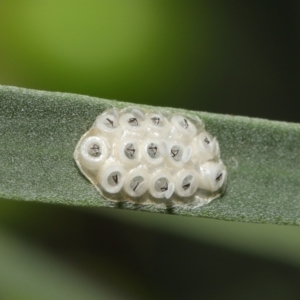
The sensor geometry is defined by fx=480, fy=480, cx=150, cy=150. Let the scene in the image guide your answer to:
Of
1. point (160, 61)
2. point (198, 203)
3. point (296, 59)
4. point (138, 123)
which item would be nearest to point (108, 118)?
point (138, 123)

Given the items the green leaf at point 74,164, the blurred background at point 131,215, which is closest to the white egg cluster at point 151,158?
the green leaf at point 74,164

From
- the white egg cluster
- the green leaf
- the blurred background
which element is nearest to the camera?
the green leaf

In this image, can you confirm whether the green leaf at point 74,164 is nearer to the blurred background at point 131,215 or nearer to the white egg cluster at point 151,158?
the white egg cluster at point 151,158

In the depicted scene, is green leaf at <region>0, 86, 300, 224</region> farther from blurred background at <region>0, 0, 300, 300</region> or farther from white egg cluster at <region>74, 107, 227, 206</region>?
blurred background at <region>0, 0, 300, 300</region>

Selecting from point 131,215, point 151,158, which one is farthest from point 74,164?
point 131,215

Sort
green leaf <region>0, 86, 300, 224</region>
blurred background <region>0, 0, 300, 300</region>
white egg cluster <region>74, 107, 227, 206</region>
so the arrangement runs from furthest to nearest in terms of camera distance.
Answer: blurred background <region>0, 0, 300, 300</region> < white egg cluster <region>74, 107, 227, 206</region> < green leaf <region>0, 86, 300, 224</region>

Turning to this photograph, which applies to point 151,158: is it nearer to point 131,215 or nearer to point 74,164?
point 74,164

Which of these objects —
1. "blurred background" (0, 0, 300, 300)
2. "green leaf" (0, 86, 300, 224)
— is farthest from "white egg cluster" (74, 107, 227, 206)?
"blurred background" (0, 0, 300, 300)
